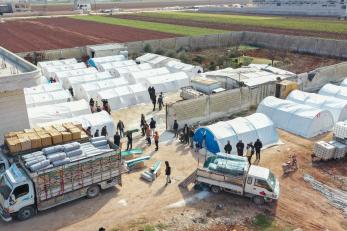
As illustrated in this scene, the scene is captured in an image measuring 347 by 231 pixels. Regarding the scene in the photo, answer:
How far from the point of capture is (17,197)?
592 inches

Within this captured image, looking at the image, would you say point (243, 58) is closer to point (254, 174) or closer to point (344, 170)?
point (344, 170)

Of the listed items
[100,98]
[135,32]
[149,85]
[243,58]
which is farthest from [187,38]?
[100,98]

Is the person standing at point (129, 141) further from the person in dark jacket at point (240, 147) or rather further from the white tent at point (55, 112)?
the person in dark jacket at point (240, 147)

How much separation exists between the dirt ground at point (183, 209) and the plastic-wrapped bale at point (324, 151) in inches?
24.2

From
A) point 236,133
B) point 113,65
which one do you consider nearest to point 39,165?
point 236,133

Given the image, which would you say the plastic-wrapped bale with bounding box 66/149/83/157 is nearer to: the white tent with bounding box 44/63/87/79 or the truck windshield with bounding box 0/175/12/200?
the truck windshield with bounding box 0/175/12/200

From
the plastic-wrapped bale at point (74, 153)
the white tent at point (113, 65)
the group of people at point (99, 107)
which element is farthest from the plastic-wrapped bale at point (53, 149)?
the white tent at point (113, 65)

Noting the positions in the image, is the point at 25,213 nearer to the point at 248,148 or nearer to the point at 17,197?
the point at 17,197

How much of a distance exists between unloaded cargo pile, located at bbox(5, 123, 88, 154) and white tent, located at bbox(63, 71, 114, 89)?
13.6 metres

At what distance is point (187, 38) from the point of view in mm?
54750

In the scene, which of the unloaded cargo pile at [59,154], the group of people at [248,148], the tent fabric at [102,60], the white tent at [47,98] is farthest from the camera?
the tent fabric at [102,60]

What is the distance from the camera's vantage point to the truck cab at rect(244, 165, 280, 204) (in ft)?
52.7

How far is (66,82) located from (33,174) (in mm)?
19788

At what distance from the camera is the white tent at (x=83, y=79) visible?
108 ft
